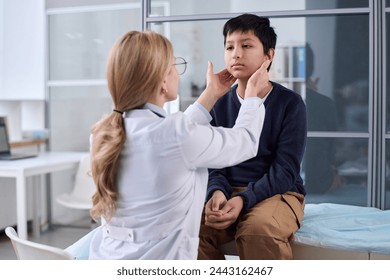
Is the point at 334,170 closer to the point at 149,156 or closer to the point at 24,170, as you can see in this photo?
the point at 149,156

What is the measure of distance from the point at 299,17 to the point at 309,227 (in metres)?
0.83

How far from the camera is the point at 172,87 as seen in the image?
1123mm

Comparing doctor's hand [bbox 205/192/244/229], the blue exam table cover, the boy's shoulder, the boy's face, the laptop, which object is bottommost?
the blue exam table cover

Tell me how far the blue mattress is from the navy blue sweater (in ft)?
0.46

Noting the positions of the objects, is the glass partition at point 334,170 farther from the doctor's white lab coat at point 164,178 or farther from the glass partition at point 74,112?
the glass partition at point 74,112

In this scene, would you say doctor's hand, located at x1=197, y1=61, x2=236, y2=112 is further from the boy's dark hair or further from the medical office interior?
the medical office interior

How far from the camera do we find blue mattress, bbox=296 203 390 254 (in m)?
1.39

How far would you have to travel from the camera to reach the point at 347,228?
1494 millimetres

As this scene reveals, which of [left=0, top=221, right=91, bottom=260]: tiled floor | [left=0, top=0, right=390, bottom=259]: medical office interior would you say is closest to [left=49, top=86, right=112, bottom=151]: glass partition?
[left=0, top=221, right=91, bottom=260]: tiled floor

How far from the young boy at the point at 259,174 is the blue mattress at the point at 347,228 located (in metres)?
0.06
